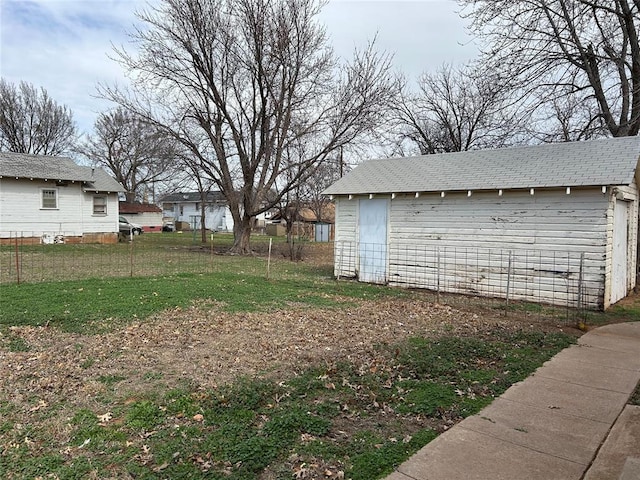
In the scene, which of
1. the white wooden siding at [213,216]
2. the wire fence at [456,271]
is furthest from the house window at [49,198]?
the white wooden siding at [213,216]

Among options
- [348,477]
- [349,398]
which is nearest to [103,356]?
[349,398]

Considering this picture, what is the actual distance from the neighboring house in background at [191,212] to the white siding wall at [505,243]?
3996cm

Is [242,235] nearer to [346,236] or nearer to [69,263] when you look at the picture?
[69,263]

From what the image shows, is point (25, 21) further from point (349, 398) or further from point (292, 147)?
point (292, 147)

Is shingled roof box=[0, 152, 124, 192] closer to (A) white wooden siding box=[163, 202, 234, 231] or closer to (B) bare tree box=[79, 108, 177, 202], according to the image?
(B) bare tree box=[79, 108, 177, 202]

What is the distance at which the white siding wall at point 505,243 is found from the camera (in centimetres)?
907

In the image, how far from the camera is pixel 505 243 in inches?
399

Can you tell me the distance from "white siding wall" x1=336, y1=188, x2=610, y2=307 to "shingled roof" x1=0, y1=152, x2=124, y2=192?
701 inches

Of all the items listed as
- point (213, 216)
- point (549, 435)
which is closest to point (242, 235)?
point (549, 435)

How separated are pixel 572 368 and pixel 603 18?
40.0 ft

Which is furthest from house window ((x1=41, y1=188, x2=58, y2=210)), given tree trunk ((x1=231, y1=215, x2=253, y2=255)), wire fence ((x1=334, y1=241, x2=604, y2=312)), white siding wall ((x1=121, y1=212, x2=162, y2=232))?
white siding wall ((x1=121, y1=212, x2=162, y2=232))

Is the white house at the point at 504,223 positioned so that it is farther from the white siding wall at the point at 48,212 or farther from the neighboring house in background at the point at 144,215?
the neighboring house in background at the point at 144,215

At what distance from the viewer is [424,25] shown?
1180cm

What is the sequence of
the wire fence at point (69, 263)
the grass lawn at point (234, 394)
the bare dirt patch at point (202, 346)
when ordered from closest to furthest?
the grass lawn at point (234, 394) → the bare dirt patch at point (202, 346) → the wire fence at point (69, 263)
